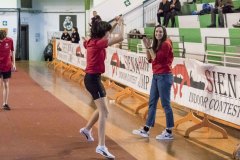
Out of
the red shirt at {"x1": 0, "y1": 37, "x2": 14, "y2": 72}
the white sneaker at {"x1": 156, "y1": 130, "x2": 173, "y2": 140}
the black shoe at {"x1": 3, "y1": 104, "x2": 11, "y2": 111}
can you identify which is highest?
the red shirt at {"x1": 0, "y1": 37, "x2": 14, "y2": 72}

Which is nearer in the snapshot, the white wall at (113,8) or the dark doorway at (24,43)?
the white wall at (113,8)

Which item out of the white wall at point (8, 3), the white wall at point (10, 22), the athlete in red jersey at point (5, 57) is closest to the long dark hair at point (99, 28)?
the athlete in red jersey at point (5, 57)

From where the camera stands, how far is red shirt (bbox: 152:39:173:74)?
7.40 m

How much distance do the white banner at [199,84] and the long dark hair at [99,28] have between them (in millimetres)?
2028

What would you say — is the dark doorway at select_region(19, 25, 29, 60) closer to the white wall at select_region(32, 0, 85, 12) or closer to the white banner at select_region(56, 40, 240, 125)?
the white wall at select_region(32, 0, 85, 12)

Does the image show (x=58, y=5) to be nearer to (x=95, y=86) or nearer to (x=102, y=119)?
(x=95, y=86)

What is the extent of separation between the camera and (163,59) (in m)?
7.47

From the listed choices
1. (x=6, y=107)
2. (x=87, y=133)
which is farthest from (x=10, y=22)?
(x=87, y=133)

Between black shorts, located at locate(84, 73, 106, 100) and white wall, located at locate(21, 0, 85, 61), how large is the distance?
2157cm

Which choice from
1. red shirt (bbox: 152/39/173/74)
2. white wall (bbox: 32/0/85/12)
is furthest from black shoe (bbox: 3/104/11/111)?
white wall (bbox: 32/0/85/12)

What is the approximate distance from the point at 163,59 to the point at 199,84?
2.89 ft

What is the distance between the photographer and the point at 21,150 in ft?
22.4

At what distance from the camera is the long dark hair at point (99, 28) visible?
6426 mm

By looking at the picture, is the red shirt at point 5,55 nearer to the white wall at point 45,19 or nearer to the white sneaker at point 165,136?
the white sneaker at point 165,136
